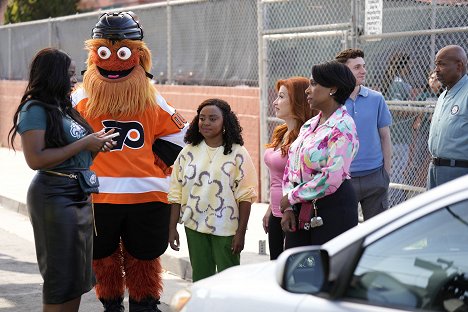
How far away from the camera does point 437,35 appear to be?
9.59 metres

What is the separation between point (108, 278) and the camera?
7000 mm

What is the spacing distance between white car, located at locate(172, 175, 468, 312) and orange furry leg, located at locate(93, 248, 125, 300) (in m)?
3.53

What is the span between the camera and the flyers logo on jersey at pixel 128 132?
22.8 feet

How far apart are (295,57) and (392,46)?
6.56ft

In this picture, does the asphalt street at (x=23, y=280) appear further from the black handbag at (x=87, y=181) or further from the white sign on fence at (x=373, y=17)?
the white sign on fence at (x=373, y=17)

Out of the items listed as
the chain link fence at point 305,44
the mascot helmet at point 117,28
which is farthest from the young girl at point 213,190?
the chain link fence at point 305,44

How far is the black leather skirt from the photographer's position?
19.0 ft

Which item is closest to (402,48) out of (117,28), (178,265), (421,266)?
(178,265)

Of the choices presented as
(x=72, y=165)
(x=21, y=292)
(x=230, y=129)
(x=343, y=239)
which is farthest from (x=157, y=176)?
(x=343, y=239)

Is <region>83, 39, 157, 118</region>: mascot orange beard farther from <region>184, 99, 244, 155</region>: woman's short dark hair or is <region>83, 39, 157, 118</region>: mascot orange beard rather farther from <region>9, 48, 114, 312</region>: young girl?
<region>9, 48, 114, 312</region>: young girl

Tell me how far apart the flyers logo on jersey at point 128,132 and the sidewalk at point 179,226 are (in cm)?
149

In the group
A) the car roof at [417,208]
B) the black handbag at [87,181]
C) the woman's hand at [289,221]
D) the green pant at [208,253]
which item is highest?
the car roof at [417,208]

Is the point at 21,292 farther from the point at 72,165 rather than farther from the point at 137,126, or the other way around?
the point at 72,165

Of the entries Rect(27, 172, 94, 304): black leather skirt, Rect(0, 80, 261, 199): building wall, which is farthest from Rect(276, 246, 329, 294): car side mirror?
Rect(0, 80, 261, 199): building wall
